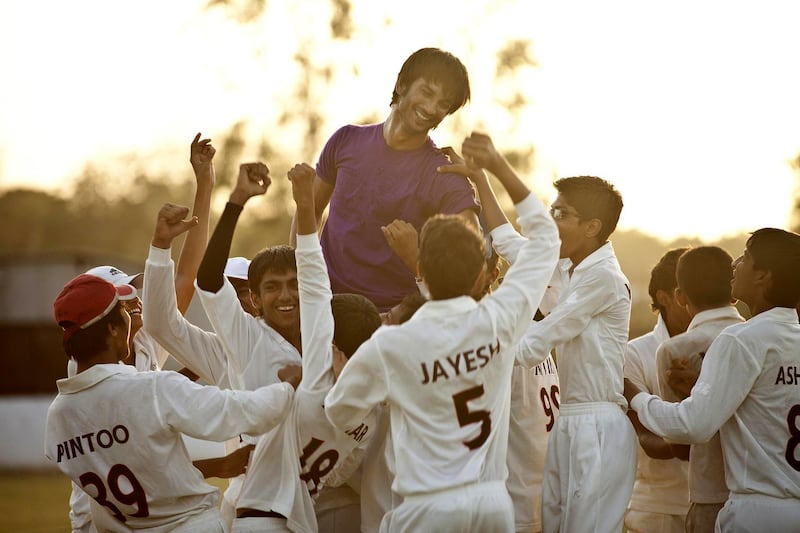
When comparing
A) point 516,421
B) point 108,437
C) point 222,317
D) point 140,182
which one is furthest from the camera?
point 140,182

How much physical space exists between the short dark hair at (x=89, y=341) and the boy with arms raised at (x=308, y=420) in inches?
35.9

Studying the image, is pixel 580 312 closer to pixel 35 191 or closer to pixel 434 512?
pixel 434 512

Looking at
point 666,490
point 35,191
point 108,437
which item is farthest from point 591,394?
point 35,191

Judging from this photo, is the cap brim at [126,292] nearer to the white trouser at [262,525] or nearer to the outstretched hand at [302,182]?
the outstretched hand at [302,182]

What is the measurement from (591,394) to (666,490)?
136cm

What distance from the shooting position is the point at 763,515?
586cm

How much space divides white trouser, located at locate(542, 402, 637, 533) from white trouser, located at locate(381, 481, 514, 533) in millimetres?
1119

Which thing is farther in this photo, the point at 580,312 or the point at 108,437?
the point at 580,312

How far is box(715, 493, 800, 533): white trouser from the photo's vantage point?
19.2 feet

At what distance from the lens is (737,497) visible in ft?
19.5

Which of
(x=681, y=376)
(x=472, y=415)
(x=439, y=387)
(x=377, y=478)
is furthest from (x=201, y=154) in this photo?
(x=681, y=376)

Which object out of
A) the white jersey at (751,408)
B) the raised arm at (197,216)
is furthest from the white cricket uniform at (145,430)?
the white jersey at (751,408)

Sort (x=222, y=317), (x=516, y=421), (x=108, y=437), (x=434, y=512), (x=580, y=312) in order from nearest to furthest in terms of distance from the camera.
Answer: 1. (x=434, y=512)
2. (x=108, y=437)
3. (x=222, y=317)
4. (x=580, y=312)
5. (x=516, y=421)

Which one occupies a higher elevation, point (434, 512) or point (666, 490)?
point (434, 512)
